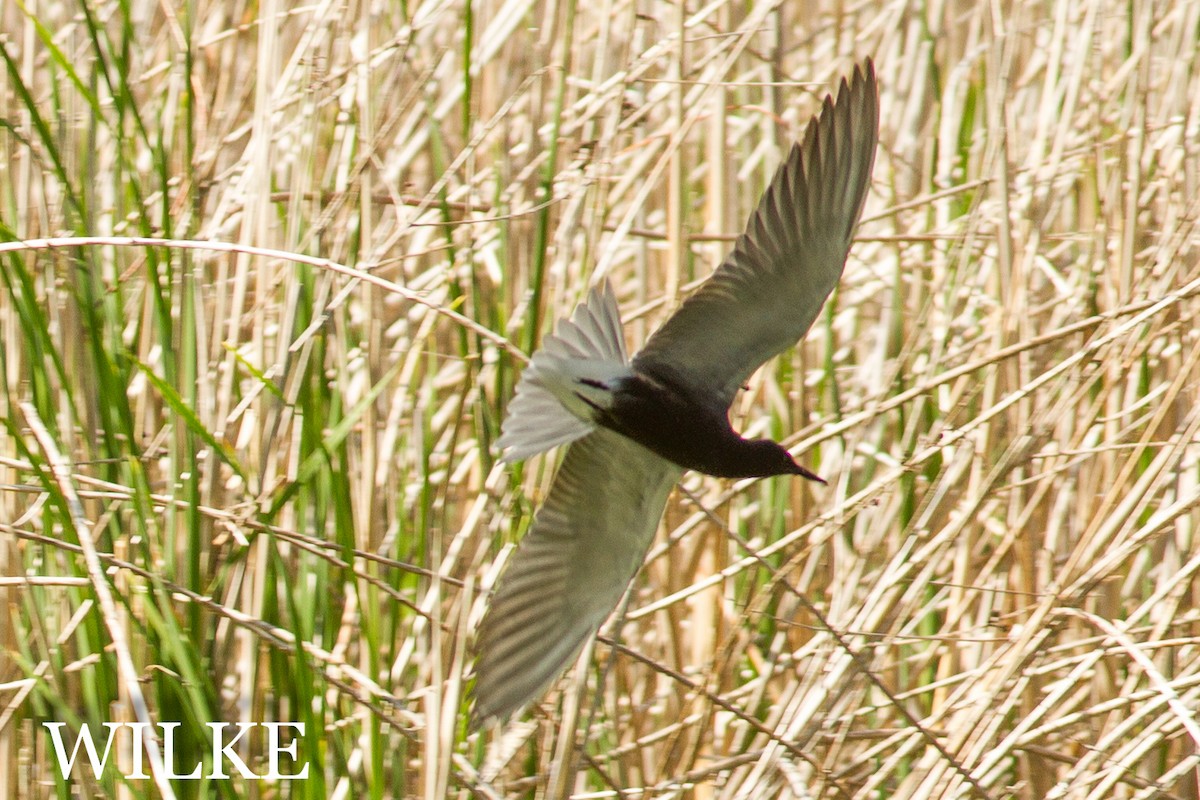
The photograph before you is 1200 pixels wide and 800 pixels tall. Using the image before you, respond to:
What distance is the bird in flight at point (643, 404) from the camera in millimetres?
1255

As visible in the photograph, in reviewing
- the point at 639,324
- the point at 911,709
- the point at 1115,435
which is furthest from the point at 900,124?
the point at 911,709

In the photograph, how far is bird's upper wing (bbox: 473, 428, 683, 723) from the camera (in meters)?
1.30

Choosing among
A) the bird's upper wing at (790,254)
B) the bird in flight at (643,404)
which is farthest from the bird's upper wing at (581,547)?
the bird's upper wing at (790,254)

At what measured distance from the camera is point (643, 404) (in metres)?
1.33

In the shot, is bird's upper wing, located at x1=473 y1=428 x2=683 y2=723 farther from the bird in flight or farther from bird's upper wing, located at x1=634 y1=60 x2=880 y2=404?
bird's upper wing, located at x1=634 y1=60 x2=880 y2=404

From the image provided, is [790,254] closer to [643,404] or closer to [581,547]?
[643,404]

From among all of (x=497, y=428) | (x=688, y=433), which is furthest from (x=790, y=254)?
(x=497, y=428)

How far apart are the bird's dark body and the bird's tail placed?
0.8 inches

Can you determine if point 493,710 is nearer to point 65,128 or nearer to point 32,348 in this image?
point 32,348

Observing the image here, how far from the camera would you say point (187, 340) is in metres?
1.25

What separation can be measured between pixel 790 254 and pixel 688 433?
190 millimetres

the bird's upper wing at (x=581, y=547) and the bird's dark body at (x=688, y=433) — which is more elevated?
the bird's dark body at (x=688, y=433)

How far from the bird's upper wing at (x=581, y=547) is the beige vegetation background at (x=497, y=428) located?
4 cm

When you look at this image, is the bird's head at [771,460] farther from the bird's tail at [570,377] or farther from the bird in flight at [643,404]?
the bird's tail at [570,377]
